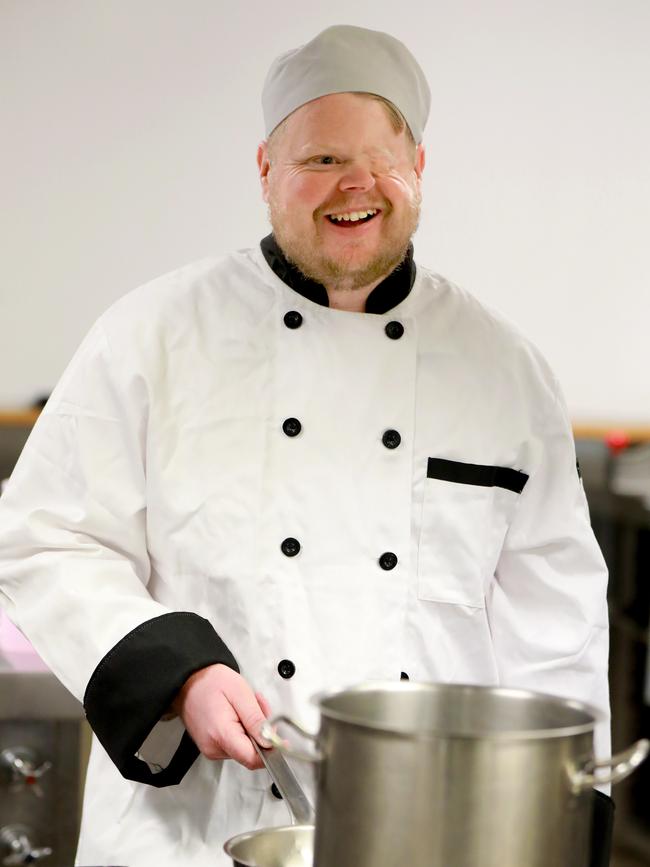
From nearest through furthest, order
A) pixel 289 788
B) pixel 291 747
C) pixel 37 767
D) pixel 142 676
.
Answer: pixel 291 747
pixel 289 788
pixel 142 676
pixel 37 767

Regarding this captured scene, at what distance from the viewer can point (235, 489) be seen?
60.4 inches

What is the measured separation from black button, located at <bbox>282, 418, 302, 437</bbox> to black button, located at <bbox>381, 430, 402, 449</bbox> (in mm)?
116

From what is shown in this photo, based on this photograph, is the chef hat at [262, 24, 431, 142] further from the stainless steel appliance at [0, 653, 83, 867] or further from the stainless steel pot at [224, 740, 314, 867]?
the stainless steel appliance at [0, 653, 83, 867]

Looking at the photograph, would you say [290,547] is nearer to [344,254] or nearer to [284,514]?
[284,514]

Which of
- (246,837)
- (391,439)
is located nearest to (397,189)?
(391,439)

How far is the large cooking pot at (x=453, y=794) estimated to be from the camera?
2.42 ft

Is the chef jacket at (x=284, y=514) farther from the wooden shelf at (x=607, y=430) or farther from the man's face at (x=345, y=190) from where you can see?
the wooden shelf at (x=607, y=430)

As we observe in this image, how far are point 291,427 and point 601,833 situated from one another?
633 millimetres

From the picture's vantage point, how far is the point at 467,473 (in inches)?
63.1

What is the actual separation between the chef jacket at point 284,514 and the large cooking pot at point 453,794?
609 millimetres

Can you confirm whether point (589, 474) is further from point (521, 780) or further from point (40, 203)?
point (521, 780)

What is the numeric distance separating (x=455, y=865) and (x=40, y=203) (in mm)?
2619

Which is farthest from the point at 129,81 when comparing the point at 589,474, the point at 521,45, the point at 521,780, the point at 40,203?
the point at 521,780

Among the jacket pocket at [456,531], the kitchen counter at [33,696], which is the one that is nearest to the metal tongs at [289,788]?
the jacket pocket at [456,531]
